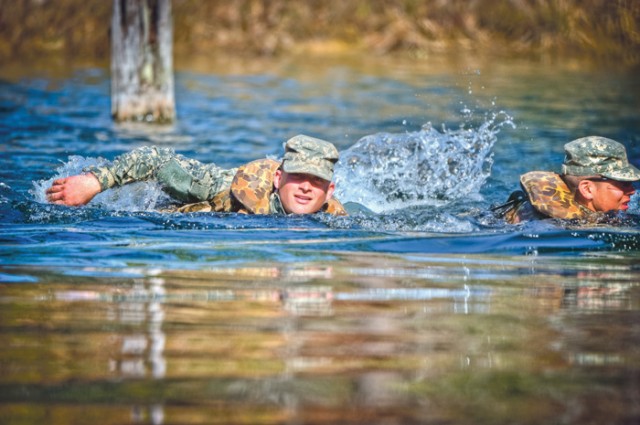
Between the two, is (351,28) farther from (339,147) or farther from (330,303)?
(330,303)

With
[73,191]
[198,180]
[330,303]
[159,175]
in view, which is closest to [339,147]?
[198,180]

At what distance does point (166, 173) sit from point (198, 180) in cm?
30

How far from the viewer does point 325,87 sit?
72.3 ft

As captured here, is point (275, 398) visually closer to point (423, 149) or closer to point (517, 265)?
point (517, 265)

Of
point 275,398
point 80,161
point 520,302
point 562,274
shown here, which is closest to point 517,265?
point 562,274

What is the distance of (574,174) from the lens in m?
9.16

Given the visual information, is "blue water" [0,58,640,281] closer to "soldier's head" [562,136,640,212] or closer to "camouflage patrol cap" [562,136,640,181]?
"soldier's head" [562,136,640,212]

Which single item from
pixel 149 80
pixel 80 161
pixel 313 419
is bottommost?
pixel 313 419

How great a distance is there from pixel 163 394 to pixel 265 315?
1342 mm

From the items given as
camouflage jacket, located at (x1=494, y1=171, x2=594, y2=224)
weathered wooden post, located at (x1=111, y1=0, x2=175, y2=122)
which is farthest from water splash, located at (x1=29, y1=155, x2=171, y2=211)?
weathered wooden post, located at (x1=111, y1=0, x2=175, y2=122)

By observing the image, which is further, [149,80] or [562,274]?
[149,80]

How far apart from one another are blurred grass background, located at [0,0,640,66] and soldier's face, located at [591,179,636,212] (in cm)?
1711

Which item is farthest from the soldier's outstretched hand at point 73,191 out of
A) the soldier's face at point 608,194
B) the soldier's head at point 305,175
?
the soldier's face at point 608,194

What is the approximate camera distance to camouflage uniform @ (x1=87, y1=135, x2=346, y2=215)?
898cm
